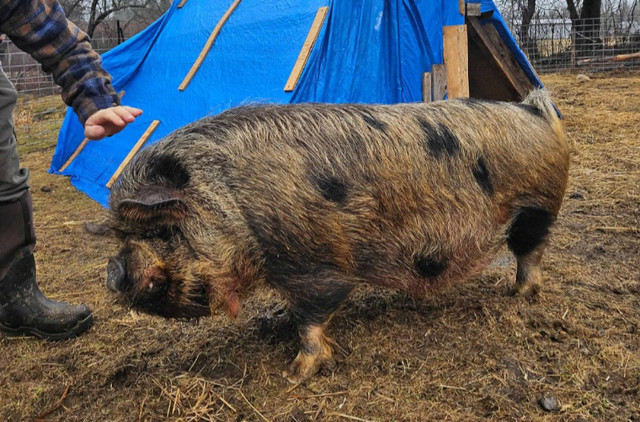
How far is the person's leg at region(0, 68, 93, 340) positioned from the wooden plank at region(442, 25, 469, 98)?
3.85m

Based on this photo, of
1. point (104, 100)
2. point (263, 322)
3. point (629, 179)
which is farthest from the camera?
point (629, 179)

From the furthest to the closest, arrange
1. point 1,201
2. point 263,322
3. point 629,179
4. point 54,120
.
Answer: point 54,120, point 629,179, point 263,322, point 1,201

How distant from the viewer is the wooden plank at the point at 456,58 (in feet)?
17.1

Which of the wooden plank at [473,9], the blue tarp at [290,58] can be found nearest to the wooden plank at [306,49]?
the blue tarp at [290,58]

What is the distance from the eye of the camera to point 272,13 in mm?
5715

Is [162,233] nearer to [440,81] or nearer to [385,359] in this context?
[385,359]

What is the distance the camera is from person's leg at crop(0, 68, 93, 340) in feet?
8.98

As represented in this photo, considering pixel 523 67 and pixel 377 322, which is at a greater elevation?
pixel 523 67

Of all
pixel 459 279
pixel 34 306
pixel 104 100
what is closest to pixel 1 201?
pixel 34 306

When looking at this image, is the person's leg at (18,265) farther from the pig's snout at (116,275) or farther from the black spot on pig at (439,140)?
the black spot on pig at (439,140)

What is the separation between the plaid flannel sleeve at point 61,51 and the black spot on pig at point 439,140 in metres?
1.48

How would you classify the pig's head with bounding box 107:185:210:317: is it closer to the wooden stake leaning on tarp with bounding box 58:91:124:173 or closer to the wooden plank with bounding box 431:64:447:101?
the wooden plank with bounding box 431:64:447:101

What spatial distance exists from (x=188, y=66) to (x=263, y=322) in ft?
13.7

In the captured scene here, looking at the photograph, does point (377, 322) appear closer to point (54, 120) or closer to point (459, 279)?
point (459, 279)
